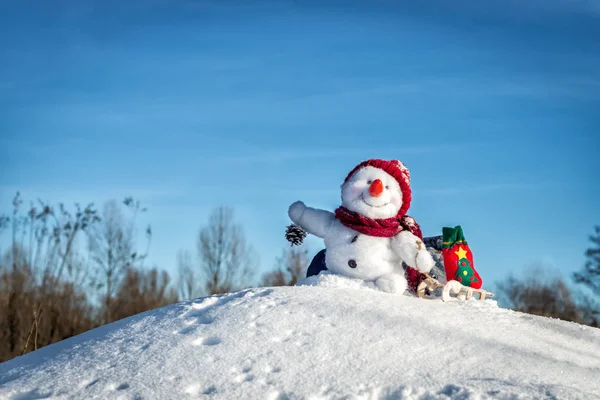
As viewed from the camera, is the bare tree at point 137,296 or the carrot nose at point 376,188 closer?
the carrot nose at point 376,188

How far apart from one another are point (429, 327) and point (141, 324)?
62.6 inches

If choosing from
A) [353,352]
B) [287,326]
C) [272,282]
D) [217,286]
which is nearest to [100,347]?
[287,326]

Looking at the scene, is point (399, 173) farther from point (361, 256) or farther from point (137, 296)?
point (137, 296)

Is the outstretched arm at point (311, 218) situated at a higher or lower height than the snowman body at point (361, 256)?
higher

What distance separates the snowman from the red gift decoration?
13.5 inches

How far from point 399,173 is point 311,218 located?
636 mm

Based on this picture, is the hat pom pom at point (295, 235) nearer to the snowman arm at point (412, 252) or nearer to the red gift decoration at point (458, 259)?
the snowman arm at point (412, 252)

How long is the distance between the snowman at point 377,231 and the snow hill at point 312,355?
0.18m

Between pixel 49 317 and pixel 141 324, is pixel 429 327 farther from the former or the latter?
pixel 49 317

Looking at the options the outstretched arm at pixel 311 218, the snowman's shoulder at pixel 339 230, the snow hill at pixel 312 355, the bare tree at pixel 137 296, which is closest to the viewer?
the snow hill at pixel 312 355

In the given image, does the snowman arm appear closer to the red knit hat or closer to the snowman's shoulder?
the red knit hat

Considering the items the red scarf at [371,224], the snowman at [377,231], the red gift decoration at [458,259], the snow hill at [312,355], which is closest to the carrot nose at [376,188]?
the snowman at [377,231]

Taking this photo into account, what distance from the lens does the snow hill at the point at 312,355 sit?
117 inches

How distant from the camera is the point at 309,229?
4359 mm
